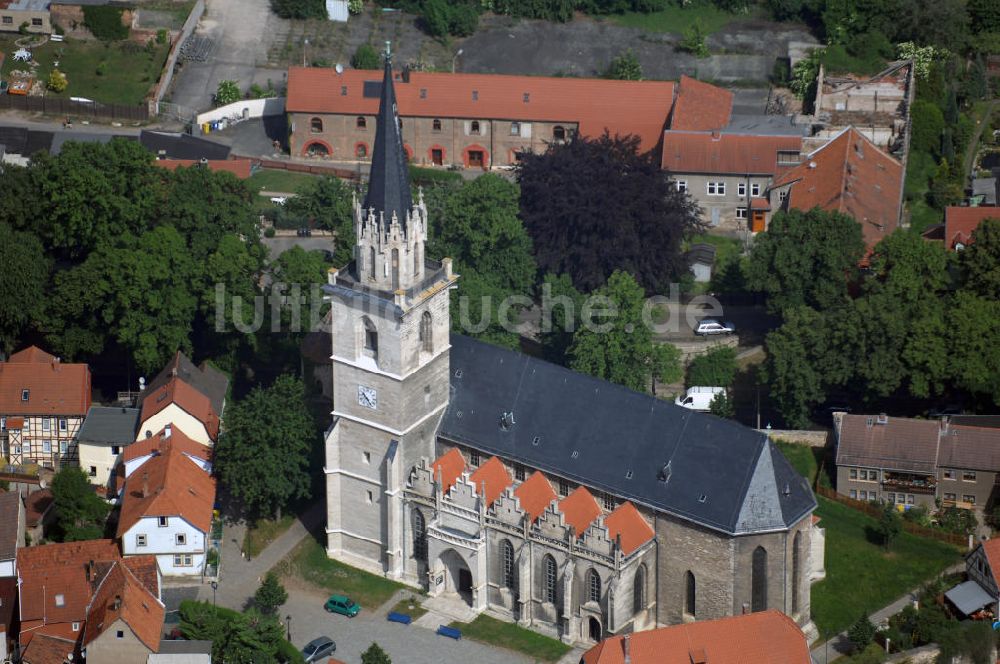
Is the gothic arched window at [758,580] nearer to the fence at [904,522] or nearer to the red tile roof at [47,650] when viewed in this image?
the fence at [904,522]

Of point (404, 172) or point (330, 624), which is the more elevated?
point (404, 172)

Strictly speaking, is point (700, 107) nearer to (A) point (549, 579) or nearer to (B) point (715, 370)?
(B) point (715, 370)

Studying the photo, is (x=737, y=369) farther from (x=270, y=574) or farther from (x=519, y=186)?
(x=270, y=574)

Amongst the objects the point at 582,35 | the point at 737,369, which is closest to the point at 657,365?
the point at 737,369

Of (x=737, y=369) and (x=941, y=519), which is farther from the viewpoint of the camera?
(x=737, y=369)

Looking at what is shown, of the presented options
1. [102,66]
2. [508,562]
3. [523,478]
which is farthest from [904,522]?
[102,66]

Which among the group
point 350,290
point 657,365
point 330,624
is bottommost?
point 330,624

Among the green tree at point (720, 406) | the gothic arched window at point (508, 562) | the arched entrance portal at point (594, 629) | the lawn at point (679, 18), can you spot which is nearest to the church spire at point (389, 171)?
the gothic arched window at point (508, 562)
